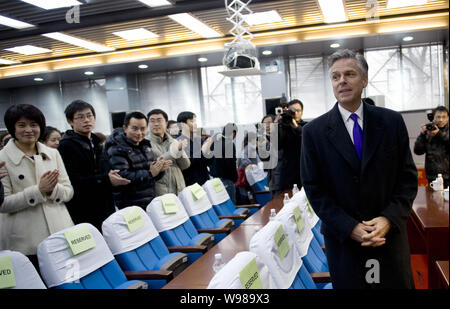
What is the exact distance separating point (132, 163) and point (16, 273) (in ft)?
3.94

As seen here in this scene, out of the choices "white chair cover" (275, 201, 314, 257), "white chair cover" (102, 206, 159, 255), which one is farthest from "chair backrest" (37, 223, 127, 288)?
"white chair cover" (275, 201, 314, 257)

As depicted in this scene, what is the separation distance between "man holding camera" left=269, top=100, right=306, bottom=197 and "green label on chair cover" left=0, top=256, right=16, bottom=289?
167cm

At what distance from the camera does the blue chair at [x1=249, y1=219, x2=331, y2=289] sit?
1.28 metres

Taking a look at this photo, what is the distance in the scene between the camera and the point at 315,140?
3.56ft

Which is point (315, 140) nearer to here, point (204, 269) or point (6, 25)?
point (204, 269)

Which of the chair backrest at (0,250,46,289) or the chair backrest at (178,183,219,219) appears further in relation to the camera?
the chair backrest at (178,183,219,219)

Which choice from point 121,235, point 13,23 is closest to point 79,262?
point 121,235

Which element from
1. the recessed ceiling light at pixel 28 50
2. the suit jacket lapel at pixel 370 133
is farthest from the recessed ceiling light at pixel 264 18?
the recessed ceiling light at pixel 28 50

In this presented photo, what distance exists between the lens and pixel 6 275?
118 centimetres

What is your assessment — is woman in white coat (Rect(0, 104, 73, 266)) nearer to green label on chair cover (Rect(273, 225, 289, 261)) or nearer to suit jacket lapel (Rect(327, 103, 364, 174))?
green label on chair cover (Rect(273, 225, 289, 261))

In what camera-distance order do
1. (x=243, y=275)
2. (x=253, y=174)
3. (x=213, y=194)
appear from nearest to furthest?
(x=243, y=275) < (x=213, y=194) < (x=253, y=174)

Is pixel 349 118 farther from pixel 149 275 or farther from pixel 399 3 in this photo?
pixel 149 275
